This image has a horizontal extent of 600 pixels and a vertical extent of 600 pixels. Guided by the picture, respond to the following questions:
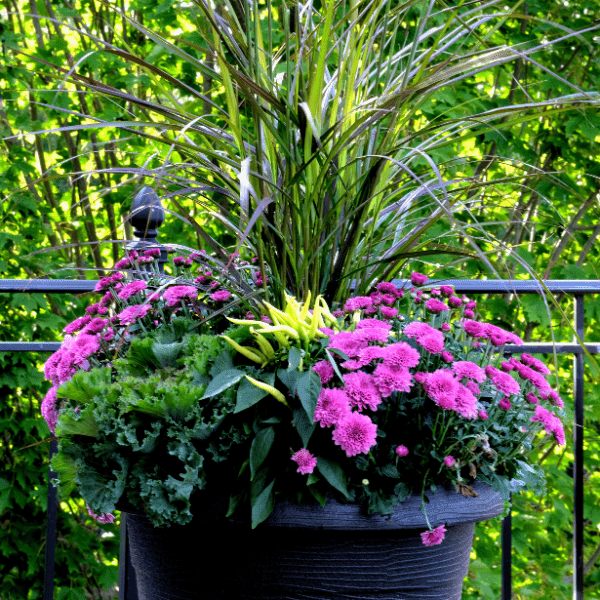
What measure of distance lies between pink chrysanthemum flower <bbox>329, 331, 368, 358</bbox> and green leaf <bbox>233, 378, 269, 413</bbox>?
14 centimetres

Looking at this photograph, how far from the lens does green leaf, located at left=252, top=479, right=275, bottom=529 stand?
86 cm

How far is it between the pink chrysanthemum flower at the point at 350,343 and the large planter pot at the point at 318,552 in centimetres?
22

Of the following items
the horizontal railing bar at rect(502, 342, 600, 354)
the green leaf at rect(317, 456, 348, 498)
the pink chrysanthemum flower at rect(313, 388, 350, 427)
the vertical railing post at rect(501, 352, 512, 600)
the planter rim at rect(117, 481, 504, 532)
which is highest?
the pink chrysanthemum flower at rect(313, 388, 350, 427)

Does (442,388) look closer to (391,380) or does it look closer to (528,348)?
(391,380)

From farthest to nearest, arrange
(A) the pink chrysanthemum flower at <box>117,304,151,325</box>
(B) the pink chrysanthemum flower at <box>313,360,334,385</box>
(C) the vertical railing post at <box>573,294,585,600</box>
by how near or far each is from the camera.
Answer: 1. (C) the vertical railing post at <box>573,294,585,600</box>
2. (A) the pink chrysanthemum flower at <box>117,304,151,325</box>
3. (B) the pink chrysanthemum flower at <box>313,360,334,385</box>

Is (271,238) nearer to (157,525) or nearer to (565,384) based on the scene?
(157,525)

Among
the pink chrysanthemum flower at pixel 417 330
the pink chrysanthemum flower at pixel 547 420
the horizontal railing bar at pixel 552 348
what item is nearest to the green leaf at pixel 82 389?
the pink chrysanthemum flower at pixel 417 330

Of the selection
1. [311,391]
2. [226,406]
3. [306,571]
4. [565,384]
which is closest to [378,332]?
[311,391]

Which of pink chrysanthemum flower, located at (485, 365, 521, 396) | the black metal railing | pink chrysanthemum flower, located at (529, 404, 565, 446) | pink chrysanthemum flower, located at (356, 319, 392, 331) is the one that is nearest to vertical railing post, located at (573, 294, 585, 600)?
the black metal railing

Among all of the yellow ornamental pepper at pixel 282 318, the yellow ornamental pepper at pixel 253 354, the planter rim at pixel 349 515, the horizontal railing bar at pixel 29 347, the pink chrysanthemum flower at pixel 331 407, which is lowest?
the horizontal railing bar at pixel 29 347

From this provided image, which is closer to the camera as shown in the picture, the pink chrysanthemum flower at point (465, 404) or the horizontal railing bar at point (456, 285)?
the pink chrysanthemum flower at point (465, 404)

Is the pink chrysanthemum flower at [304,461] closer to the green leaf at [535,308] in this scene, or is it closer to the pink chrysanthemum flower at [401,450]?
the pink chrysanthemum flower at [401,450]

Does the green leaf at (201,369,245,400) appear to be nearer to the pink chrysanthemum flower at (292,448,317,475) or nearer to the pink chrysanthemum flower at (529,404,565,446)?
the pink chrysanthemum flower at (292,448,317,475)

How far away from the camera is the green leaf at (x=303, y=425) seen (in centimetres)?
89
